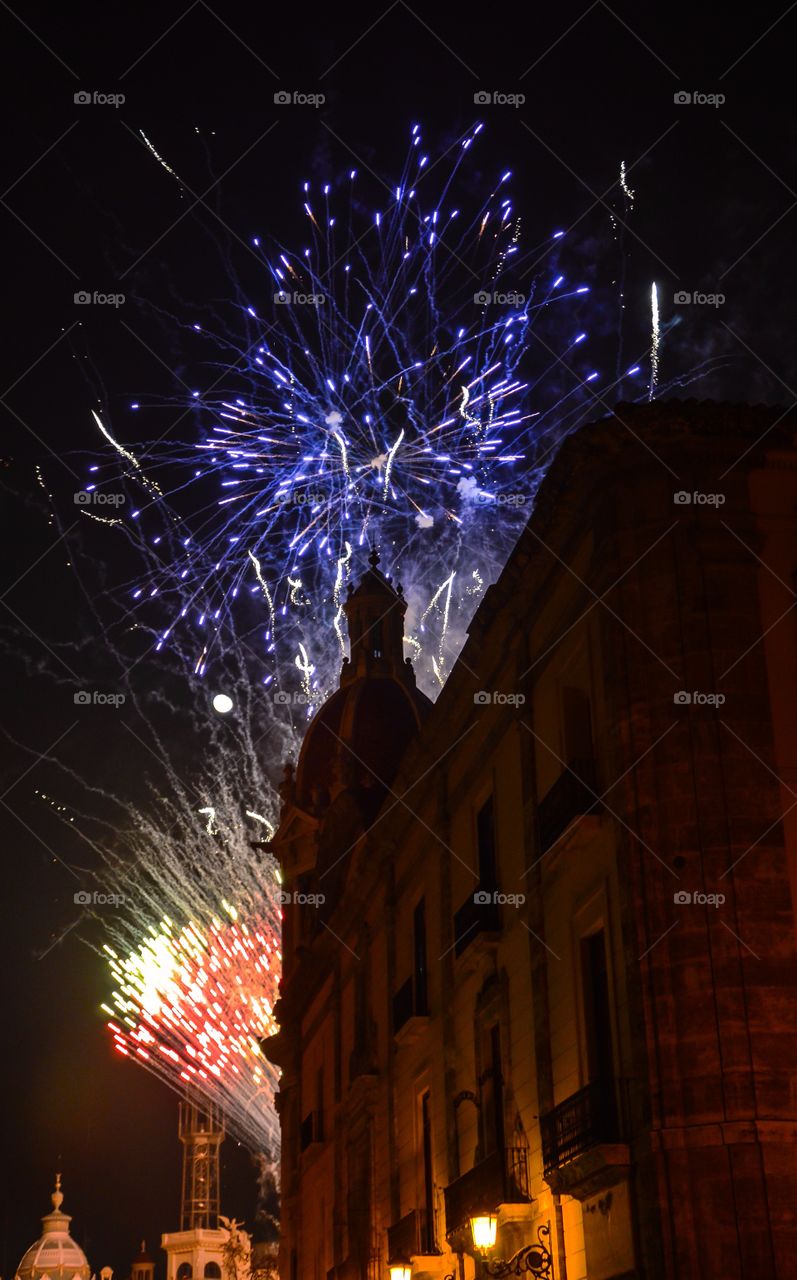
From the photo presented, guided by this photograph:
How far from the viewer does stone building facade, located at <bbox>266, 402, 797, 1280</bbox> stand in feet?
47.9

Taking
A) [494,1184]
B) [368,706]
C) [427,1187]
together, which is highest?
[368,706]

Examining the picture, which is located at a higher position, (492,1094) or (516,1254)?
(492,1094)

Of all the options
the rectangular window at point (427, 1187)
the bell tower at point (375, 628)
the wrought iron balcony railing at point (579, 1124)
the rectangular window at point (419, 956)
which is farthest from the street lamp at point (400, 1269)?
the bell tower at point (375, 628)

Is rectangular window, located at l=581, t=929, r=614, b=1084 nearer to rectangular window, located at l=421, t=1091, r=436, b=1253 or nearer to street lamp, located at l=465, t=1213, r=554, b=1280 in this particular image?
street lamp, located at l=465, t=1213, r=554, b=1280

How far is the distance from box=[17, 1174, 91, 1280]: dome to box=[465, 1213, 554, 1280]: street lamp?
9556 centimetres

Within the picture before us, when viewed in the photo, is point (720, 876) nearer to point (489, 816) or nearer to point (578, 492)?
point (578, 492)

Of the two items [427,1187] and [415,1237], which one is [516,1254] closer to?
[415,1237]

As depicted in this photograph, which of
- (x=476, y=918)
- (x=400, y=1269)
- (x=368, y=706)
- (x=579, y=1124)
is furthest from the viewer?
(x=368, y=706)

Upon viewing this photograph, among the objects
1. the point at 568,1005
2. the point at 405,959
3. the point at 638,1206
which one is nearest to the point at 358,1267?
the point at 405,959

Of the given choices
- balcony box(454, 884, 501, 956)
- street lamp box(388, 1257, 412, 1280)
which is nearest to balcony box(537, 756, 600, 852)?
balcony box(454, 884, 501, 956)

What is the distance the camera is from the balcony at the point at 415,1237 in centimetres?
2334

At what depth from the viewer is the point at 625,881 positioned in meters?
15.8

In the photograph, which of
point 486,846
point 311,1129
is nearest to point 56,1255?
point 311,1129

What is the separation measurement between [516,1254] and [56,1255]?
3939 inches
